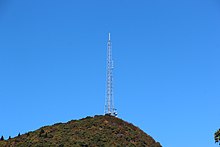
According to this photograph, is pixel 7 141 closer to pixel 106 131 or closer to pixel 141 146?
pixel 106 131

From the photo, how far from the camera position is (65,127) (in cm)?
7056

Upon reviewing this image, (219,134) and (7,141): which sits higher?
(7,141)

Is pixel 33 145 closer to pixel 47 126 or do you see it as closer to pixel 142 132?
pixel 47 126

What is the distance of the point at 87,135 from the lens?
6625cm

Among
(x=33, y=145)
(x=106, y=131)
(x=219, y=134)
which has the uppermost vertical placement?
(x=106, y=131)

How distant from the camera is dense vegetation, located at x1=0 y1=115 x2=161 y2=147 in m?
63.7

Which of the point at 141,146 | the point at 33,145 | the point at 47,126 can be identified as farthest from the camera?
the point at 47,126

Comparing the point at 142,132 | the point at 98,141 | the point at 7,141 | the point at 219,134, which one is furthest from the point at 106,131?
the point at 219,134

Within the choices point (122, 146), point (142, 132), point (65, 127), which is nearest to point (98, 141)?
point (122, 146)

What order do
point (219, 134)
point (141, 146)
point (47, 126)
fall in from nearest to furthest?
point (219, 134) → point (141, 146) → point (47, 126)

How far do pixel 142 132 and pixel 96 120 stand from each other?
350 inches

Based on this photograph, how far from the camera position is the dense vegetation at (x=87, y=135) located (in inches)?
2506

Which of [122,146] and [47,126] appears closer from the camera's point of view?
[122,146]

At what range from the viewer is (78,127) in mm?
70062
